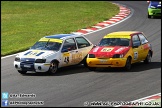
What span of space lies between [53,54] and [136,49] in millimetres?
3203

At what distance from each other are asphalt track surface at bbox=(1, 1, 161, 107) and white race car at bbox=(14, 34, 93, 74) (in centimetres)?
30

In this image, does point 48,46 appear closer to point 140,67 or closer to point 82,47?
point 82,47

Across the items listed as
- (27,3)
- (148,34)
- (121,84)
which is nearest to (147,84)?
(121,84)

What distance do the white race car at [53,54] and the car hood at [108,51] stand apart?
0.73 meters

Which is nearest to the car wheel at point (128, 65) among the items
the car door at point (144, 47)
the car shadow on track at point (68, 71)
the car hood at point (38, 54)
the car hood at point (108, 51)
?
the car hood at point (108, 51)

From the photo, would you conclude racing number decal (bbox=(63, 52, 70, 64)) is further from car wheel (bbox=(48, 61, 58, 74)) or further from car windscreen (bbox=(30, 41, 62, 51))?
car wheel (bbox=(48, 61, 58, 74))

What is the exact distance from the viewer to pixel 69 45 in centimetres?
1925

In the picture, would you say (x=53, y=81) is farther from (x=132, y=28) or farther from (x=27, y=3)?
(x=27, y=3)

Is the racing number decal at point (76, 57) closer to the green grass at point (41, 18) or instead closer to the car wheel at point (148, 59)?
the car wheel at point (148, 59)

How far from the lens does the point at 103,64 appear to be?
18.3 metres

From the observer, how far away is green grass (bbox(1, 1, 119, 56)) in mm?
27688

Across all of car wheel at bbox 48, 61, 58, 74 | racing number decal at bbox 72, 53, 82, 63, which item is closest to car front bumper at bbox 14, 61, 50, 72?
car wheel at bbox 48, 61, 58, 74

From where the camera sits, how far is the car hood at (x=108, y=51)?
18359mm

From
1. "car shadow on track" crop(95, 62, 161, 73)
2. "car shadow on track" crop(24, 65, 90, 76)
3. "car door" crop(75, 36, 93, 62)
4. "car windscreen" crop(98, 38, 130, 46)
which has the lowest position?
"car shadow on track" crop(24, 65, 90, 76)
